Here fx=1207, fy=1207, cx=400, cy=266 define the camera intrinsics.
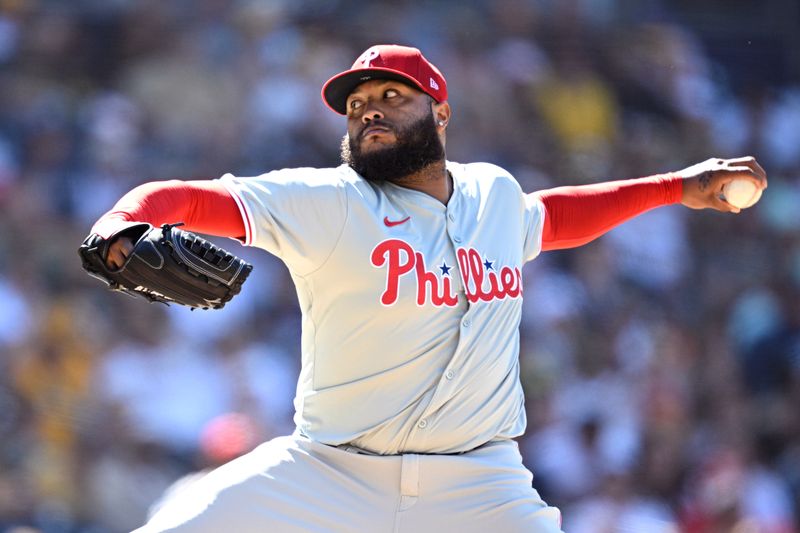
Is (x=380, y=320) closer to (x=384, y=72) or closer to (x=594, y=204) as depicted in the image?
(x=384, y=72)

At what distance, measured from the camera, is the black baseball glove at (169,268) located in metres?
2.60

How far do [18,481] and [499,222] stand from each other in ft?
11.2

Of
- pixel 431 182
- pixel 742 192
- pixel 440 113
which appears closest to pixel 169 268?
pixel 431 182

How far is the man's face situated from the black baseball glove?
0.80m

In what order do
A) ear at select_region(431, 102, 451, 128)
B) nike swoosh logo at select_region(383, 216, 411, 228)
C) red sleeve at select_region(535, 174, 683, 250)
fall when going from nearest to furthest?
nike swoosh logo at select_region(383, 216, 411, 228), ear at select_region(431, 102, 451, 128), red sleeve at select_region(535, 174, 683, 250)

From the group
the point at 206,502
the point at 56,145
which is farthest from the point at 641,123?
the point at 206,502

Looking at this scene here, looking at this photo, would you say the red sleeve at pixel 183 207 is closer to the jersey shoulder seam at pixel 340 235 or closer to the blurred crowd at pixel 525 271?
the jersey shoulder seam at pixel 340 235

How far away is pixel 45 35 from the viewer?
739 centimetres

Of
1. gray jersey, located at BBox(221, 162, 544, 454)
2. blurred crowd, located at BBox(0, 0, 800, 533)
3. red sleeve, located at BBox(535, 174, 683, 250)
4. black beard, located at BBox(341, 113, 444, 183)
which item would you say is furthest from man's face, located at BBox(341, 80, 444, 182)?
blurred crowd, located at BBox(0, 0, 800, 533)

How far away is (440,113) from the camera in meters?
3.72

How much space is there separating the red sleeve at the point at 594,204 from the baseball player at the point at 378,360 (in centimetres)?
38

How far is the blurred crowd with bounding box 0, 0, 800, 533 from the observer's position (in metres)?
6.20

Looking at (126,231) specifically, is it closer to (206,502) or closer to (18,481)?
(206,502)

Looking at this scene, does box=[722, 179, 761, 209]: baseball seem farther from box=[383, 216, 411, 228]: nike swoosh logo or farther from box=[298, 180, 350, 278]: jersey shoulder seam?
box=[298, 180, 350, 278]: jersey shoulder seam
